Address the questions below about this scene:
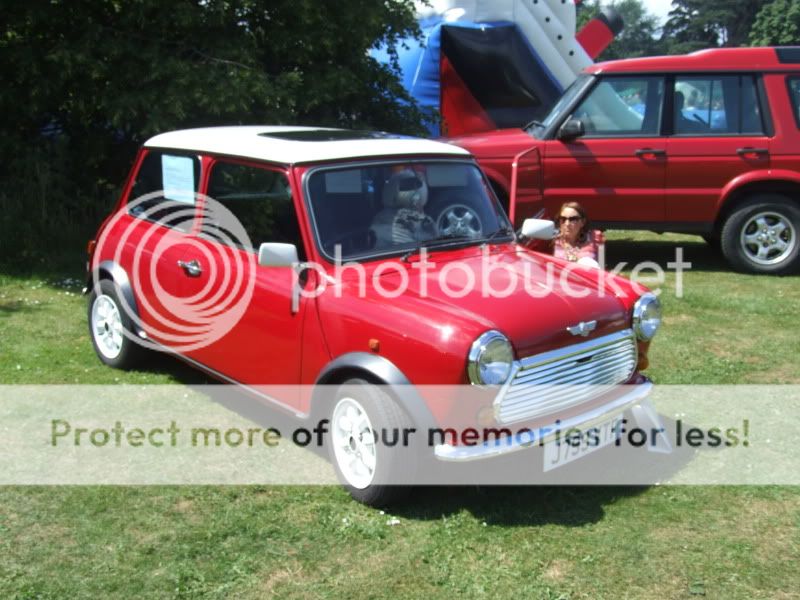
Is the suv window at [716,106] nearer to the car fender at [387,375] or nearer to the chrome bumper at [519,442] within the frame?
the chrome bumper at [519,442]

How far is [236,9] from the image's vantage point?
9555 millimetres

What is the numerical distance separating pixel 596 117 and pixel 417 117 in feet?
8.81

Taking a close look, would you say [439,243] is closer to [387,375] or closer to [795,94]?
[387,375]

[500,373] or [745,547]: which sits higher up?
[500,373]

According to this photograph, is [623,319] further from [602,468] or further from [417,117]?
[417,117]

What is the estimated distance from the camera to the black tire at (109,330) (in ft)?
18.7

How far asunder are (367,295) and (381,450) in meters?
0.75

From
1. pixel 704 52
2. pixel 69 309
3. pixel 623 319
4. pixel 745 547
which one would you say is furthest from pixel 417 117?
pixel 745 547

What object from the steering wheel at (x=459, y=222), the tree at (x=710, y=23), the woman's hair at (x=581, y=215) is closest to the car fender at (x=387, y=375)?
the steering wheel at (x=459, y=222)

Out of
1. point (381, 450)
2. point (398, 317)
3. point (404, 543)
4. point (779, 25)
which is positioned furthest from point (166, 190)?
point (779, 25)

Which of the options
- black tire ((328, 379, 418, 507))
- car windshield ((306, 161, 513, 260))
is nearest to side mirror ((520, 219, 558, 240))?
car windshield ((306, 161, 513, 260))

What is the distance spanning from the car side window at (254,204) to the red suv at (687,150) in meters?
4.38

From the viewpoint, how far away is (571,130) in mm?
8703

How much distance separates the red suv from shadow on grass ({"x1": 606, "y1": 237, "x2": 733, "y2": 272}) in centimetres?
73
